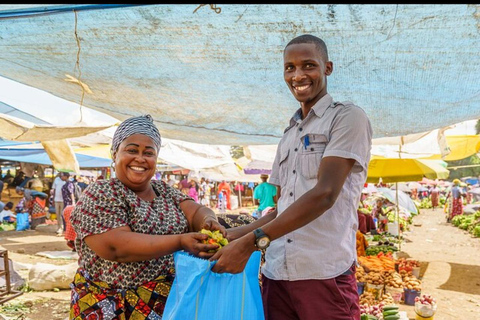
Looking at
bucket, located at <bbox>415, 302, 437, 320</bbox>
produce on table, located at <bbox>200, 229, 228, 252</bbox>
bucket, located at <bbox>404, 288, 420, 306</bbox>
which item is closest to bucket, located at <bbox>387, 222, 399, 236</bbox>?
bucket, located at <bbox>404, 288, 420, 306</bbox>

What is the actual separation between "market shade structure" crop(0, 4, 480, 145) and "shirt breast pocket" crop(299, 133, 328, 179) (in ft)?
3.57

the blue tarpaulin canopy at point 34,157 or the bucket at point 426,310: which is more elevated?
the blue tarpaulin canopy at point 34,157

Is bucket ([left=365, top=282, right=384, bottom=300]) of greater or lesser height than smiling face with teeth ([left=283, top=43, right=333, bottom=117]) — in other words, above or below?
below

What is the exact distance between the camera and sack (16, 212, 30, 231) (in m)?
15.2

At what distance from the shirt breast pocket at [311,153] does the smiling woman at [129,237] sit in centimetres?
56

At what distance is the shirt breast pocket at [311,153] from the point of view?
1.99 meters

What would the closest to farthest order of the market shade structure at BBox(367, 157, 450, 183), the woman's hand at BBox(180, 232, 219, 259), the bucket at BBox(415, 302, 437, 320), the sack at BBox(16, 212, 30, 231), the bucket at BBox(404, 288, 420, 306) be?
1. the woman's hand at BBox(180, 232, 219, 259)
2. the bucket at BBox(415, 302, 437, 320)
3. the bucket at BBox(404, 288, 420, 306)
4. the market shade structure at BBox(367, 157, 450, 183)
5. the sack at BBox(16, 212, 30, 231)

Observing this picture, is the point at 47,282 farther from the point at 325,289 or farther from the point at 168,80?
the point at 325,289

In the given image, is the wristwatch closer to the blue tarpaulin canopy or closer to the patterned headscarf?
the patterned headscarf

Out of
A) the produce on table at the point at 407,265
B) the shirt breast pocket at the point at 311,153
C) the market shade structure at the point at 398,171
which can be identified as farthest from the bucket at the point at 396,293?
the shirt breast pocket at the point at 311,153

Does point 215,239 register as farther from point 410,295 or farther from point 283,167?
point 410,295

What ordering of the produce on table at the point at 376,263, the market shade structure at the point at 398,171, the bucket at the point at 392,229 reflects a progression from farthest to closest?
the bucket at the point at 392,229, the market shade structure at the point at 398,171, the produce on table at the point at 376,263

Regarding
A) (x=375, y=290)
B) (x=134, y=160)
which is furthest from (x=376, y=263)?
(x=134, y=160)

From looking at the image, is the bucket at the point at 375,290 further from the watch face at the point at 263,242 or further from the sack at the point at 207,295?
the watch face at the point at 263,242
